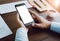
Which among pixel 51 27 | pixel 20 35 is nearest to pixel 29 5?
pixel 51 27

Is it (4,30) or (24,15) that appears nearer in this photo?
(4,30)

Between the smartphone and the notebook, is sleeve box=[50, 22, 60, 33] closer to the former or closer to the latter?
the smartphone

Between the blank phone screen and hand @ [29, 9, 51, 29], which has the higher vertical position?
the blank phone screen

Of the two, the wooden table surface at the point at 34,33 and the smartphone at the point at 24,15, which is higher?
the smartphone at the point at 24,15

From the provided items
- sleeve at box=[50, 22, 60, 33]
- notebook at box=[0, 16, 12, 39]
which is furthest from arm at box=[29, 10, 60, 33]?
notebook at box=[0, 16, 12, 39]

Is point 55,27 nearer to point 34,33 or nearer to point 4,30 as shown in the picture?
point 34,33

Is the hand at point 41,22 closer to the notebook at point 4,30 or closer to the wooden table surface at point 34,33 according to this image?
the wooden table surface at point 34,33

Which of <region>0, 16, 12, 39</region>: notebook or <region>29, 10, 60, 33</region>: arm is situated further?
<region>29, 10, 60, 33</region>: arm

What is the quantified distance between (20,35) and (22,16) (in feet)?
0.70

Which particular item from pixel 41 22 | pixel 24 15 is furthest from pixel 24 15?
pixel 41 22

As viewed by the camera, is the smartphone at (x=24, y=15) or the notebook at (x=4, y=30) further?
the smartphone at (x=24, y=15)

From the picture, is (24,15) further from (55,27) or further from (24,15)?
(55,27)

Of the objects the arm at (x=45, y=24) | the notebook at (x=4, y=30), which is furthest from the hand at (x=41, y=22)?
the notebook at (x=4, y=30)

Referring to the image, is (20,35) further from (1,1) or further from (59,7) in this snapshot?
(59,7)
